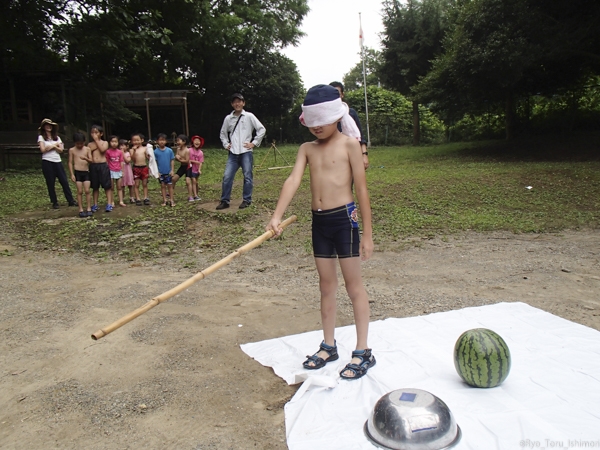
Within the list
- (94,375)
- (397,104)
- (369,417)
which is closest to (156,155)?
(94,375)

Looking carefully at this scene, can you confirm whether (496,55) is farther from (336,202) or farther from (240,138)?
(336,202)

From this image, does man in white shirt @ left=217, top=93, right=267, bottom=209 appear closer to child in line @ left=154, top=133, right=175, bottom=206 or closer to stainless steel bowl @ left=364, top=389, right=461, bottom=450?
child in line @ left=154, top=133, right=175, bottom=206

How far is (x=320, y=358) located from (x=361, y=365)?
1.00 ft

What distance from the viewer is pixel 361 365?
3.34 m

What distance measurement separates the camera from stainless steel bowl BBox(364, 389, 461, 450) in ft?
8.05

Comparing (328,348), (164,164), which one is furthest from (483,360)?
(164,164)

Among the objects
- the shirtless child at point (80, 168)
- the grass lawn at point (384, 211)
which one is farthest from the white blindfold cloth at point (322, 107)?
the shirtless child at point (80, 168)

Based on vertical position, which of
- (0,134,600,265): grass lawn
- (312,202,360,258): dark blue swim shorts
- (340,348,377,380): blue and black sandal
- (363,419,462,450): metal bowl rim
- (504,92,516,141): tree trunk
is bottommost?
(363,419,462,450): metal bowl rim

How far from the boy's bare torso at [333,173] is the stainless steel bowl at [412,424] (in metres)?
1.32

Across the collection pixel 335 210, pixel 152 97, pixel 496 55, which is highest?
pixel 152 97

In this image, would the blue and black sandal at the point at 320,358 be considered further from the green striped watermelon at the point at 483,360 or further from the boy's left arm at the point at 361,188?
the green striped watermelon at the point at 483,360

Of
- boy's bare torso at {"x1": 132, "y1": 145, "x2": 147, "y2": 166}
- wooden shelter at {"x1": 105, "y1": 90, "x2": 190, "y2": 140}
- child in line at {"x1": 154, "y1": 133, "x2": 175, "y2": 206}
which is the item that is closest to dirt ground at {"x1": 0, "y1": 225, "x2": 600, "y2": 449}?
child in line at {"x1": 154, "y1": 133, "x2": 175, "y2": 206}

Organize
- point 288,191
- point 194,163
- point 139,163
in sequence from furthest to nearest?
point 139,163 < point 194,163 < point 288,191

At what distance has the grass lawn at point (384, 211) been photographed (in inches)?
298
